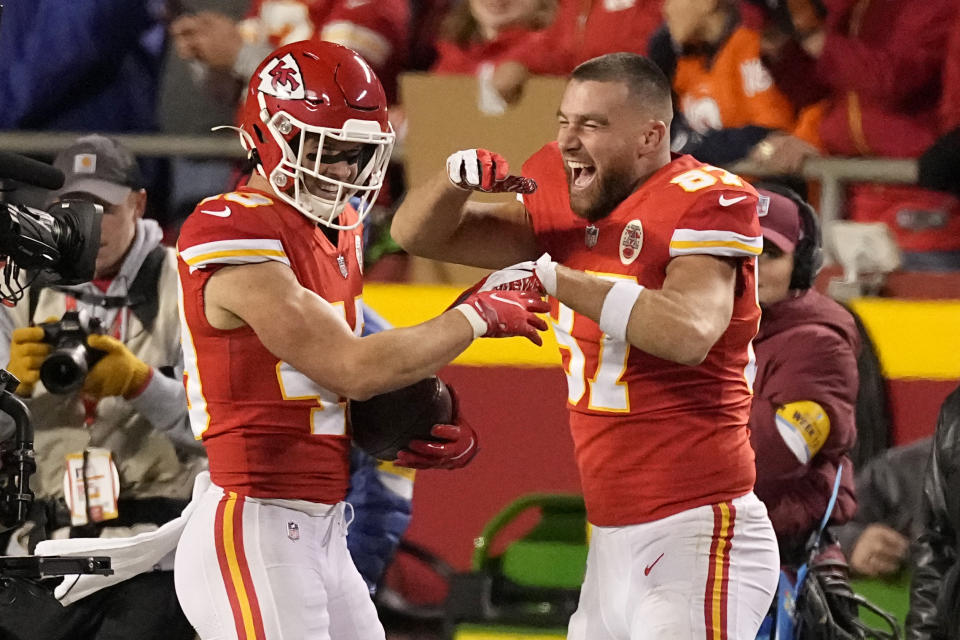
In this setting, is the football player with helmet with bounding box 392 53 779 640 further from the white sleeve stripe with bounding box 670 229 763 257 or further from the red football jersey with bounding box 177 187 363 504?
the red football jersey with bounding box 177 187 363 504

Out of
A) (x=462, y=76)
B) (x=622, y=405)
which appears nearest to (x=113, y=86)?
(x=462, y=76)

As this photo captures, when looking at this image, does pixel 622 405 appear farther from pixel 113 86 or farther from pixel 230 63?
pixel 113 86

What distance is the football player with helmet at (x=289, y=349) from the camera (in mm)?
2773

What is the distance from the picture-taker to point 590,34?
5355mm

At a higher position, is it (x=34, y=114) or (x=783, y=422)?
(x=34, y=114)

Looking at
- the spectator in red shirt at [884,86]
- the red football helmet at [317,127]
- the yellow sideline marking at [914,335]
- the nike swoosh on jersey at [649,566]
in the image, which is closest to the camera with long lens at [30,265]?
the red football helmet at [317,127]

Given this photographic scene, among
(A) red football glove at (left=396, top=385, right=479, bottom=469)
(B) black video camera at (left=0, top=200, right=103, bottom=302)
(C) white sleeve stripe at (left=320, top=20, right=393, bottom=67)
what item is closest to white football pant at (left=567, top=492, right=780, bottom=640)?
(A) red football glove at (left=396, top=385, right=479, bottom=469)

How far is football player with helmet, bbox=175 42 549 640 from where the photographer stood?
2773 millimetres

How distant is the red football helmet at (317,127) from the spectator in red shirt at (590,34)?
2406 mm

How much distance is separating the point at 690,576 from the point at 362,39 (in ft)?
10.7

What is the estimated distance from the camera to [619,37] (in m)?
5.37

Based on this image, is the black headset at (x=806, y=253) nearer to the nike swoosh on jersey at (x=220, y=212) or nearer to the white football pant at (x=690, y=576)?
the white football pant at (x=690, y=576)

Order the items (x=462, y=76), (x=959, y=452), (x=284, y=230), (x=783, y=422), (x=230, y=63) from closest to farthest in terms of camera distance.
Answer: (x=284, y=230)
(x=959, y=452)
(x=783, y=422)
(x=462, y=76)
(x=230, y=63)

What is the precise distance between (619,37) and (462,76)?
0.63m
